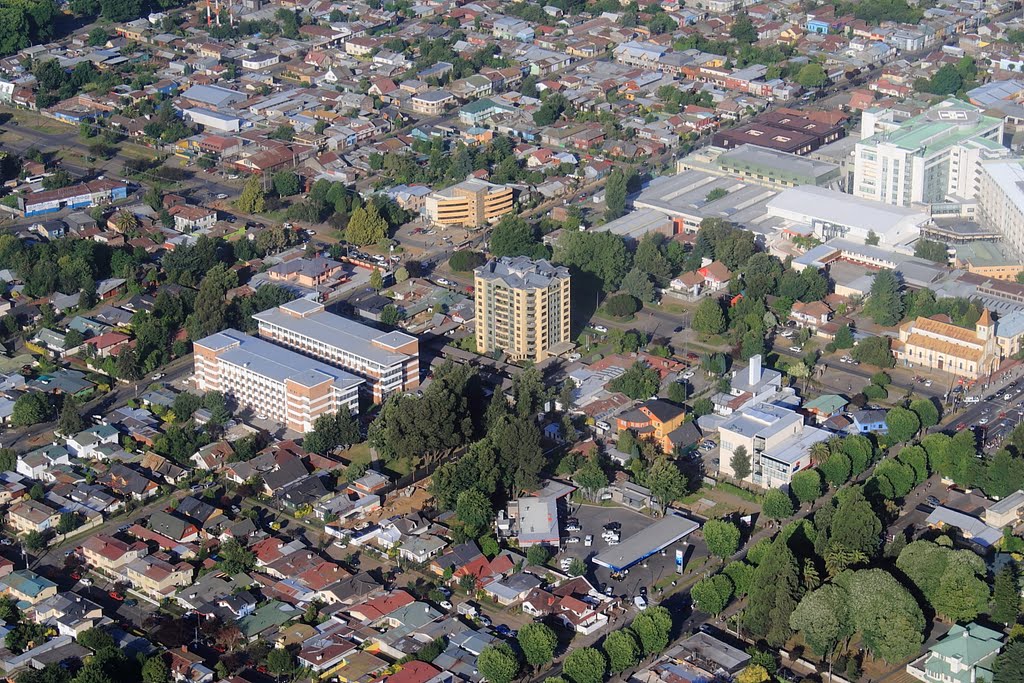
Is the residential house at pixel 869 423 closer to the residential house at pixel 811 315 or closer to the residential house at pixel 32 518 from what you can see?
the residential house at pixel 811 315

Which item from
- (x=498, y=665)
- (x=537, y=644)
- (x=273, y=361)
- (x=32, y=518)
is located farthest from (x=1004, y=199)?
(x=32, y=518)

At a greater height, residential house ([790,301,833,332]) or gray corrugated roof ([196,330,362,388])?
gray corrugated roof ([196,330,362,388])

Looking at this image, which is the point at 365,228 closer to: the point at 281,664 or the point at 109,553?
the point at 109,553

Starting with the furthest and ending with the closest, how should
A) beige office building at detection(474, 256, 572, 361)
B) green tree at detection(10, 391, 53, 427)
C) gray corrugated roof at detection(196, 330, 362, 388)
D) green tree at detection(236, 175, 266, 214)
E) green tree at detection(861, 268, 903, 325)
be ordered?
green tree at detection(236, 175, 266, 214), green tree at detection(861, 268, 903, 325), beige office building at detection(474, 256, 572, 361), green tree at detection(10, 391, 53, 427), gray corrugated roof at detection(196, 330, 362, 388)

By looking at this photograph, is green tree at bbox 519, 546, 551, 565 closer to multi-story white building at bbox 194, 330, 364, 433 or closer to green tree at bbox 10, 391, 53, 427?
multi-story white building at bbox 194, 330, 364, 433

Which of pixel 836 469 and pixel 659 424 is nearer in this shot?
pixel 836 469

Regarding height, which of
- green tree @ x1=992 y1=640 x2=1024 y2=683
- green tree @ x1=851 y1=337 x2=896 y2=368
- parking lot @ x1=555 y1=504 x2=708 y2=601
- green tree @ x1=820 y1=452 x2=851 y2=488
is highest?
green tree @ x1=992 y1=640 x2=1024 y2=683

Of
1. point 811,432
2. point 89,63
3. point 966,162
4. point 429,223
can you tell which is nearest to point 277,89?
point 89,63

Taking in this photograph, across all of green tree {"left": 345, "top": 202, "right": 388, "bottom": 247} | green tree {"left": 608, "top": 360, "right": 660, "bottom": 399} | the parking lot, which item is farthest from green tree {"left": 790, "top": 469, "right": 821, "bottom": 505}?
green tree {"left": 345, "top": 202, "right": 388, "bottom": 247}
